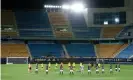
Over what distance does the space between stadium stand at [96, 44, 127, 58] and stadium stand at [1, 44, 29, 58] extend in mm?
16468

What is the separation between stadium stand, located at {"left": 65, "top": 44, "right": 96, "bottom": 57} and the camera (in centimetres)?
7375

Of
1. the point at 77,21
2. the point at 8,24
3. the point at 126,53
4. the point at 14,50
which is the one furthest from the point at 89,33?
the point at 8,24

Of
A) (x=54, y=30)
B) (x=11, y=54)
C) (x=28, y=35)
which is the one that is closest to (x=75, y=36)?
(x=54, y=30)

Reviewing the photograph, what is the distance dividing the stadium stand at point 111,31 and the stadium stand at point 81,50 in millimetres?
4408

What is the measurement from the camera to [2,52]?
237 ft

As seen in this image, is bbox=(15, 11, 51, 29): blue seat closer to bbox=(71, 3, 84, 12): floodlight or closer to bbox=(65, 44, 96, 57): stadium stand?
bbox=(71, 3, 84, 12): floodlight

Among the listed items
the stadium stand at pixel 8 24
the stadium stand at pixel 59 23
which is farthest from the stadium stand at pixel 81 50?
the stadium stand at pixel 8 24

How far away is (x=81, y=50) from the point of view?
248ft

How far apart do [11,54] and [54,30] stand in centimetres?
1305

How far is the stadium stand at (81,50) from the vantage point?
7375cm

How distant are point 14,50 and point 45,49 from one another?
702 centimetres

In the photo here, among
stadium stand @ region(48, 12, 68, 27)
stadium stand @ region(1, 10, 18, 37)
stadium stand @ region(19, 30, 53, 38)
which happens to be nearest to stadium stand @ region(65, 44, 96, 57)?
stadium stand @ region(19, 30, 53, 38)

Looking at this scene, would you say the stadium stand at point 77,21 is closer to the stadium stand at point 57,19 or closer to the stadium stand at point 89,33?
the stadium stand at point 57,19

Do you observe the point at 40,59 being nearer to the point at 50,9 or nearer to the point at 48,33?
the point at 48,33
